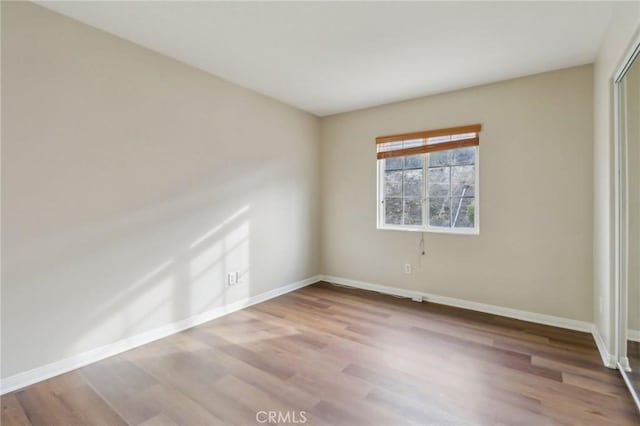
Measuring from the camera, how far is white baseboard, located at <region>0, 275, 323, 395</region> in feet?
6.53

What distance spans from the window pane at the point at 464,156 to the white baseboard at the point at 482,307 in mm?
1619

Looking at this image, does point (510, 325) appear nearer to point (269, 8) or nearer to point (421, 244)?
point (421, 244)

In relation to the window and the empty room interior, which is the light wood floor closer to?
the empty room interior

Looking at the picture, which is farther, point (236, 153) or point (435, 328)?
point (236, 153)

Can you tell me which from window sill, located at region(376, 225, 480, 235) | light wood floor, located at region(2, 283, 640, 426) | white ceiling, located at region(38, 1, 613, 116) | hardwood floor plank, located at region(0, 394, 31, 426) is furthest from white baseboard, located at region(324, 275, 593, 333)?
hardwood floor plank, located at region(0, 394, 31, 426)

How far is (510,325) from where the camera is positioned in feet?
9.88

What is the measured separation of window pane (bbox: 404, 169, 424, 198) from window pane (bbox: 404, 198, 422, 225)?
0.08 meters

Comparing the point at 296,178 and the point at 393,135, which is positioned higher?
the point at 393,135

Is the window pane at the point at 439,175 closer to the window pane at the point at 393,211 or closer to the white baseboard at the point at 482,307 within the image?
the window pane at the point at 393,211

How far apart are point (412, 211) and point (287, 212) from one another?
1677 mm

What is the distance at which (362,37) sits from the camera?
A: 246 cm

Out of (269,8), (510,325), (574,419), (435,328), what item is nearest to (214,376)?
(435,328)

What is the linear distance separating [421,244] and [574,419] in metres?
2.27

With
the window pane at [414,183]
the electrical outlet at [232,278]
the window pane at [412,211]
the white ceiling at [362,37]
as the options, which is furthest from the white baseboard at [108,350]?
the white ceiling at [362,37]
